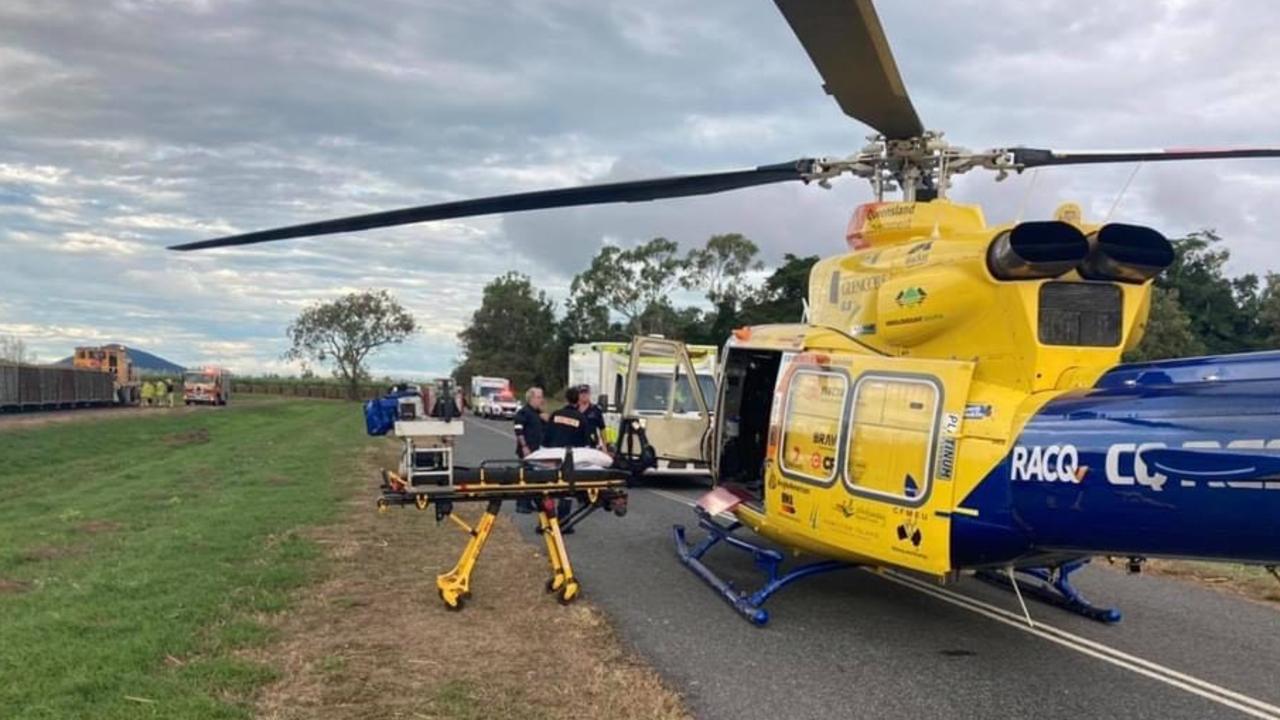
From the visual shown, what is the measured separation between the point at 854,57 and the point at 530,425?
7.30 metres

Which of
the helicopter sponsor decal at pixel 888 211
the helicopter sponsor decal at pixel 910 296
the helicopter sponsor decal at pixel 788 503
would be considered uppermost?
the helicopter sponsor decal at pixel 888 211

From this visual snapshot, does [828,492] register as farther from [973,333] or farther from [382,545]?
[382,545]

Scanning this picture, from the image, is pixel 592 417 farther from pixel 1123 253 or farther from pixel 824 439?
pixel 1123 253

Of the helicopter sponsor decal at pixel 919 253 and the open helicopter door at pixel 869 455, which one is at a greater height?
the helicopter sponsor decal at pixel 919 253

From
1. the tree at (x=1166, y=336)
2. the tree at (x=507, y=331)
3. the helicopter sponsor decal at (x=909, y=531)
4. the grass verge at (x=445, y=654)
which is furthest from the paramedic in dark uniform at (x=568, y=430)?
the tree at (x=507, y=331)

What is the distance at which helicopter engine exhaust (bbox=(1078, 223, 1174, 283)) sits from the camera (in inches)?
262

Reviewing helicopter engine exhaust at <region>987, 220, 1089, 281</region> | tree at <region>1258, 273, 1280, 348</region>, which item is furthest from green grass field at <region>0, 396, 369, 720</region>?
tree at <region>1258, 273, 1280, 348</region>

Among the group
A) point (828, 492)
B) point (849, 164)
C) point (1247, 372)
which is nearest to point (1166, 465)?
point (1247, 372)

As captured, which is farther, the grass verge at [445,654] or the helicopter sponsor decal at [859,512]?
the helicopter sponsor decal at [859,512]

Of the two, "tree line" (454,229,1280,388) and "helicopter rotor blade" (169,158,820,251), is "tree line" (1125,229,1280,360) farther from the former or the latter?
"helicopter rotor blade" (169,158,820,251)

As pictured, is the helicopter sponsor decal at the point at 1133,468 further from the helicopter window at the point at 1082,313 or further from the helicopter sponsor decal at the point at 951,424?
the helicopter window at the point at 1082,313

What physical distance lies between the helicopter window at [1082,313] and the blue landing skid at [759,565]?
8.70 feet

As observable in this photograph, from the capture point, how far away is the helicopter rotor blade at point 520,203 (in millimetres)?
7328

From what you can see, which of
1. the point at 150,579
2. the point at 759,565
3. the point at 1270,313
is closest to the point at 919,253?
the point at 759,565
